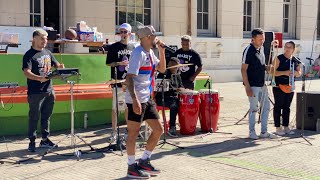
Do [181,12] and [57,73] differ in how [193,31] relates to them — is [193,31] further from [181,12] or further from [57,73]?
[57,73]

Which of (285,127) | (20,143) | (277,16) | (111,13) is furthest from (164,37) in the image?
(20,143)

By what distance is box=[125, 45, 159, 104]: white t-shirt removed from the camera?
621cm

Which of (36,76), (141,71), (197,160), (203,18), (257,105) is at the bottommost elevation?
(197,160)

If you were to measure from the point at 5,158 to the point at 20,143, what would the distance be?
1.07 m

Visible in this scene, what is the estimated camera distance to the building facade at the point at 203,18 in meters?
15.4

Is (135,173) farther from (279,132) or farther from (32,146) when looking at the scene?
(279,132)

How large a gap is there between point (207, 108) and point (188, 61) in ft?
3.21

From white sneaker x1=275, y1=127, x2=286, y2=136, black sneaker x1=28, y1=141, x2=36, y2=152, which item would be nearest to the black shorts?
black sneaker x1=28, y1=141, x2=36, y2=152

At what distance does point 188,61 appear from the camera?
378 inches

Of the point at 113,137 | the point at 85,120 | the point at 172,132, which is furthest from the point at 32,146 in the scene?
the point at 172,132

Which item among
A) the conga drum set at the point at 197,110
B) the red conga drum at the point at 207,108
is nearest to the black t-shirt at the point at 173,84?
the conga drum set at the point at 197,110

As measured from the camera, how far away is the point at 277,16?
72.2 ft

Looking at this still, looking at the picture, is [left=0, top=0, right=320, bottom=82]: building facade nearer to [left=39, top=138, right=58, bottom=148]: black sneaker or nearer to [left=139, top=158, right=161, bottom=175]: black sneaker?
[left=39, top=138, right=58, bottom=148]: black sneaker

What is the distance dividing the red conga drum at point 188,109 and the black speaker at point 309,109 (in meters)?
2.16
